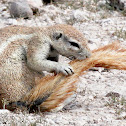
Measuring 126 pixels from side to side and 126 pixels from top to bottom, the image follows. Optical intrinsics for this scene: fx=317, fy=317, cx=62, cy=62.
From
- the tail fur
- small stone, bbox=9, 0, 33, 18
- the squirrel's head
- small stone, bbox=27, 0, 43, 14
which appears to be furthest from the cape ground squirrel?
small stone, bbox=27, 0, 43, 14

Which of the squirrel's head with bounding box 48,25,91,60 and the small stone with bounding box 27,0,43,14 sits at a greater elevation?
the squirrel's head with bounding box 48,25,91,60

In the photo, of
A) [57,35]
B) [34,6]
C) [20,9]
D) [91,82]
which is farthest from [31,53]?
[34,6]

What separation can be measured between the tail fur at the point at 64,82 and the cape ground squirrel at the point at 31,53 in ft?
0.33

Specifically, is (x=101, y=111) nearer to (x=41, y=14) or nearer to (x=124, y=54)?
(x=124, y=54)

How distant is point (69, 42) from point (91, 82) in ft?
4.97

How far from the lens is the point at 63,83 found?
14.9 ft

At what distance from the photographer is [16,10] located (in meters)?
8.78

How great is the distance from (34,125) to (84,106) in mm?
1372

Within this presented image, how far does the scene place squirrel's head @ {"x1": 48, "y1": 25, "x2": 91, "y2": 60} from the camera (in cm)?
453

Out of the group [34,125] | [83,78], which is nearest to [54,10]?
[83,78]

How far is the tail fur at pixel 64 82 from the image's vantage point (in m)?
4.52

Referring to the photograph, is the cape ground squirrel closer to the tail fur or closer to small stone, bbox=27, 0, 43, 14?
the tail fur

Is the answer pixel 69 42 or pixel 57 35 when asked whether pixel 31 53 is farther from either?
pixel 69 42

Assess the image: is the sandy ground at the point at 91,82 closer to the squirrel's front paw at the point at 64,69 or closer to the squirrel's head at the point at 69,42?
the squirrel's front paw at the point at 64,69
